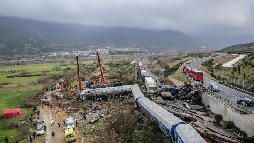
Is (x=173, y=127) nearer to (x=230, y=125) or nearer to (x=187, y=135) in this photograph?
(x=187, y=135)

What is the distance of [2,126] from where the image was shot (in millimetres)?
30953

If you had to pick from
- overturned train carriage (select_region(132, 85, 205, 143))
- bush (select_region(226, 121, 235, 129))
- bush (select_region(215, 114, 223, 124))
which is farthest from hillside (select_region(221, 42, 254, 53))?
overturned train carriage (select_region(132, 85, 205, 143))

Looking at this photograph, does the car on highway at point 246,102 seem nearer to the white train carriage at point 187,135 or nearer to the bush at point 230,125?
the bush at point 230,125

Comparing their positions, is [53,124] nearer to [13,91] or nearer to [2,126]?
[2,126]

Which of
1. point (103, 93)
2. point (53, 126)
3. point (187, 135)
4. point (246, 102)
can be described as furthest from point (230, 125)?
point (53, 126)

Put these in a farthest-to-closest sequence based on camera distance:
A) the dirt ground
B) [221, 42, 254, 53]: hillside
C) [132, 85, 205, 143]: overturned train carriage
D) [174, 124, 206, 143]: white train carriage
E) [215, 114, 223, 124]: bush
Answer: [221, 42, 254, 53]: hillside
[215, 114, 223, 124]: bush
the dirt ground
[132, 85, 205, 143]: overturned train carriage
[174, 124, 206, 143]: white train carriage

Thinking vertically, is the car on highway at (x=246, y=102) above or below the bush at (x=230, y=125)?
above

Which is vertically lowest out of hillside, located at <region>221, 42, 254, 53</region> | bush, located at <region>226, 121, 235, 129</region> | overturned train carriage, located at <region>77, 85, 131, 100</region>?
bush, located at <region>226, 121, 235, 129</region>

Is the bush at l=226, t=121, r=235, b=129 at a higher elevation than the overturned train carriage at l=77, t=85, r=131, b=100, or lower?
lower

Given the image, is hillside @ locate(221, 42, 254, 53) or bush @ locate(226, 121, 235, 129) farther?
hillside @ locate(221, 42, 254, 53)

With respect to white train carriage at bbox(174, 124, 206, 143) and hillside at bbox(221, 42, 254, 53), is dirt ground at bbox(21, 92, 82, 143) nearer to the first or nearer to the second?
white train carriage at bbox(174, 124, 206, 143)

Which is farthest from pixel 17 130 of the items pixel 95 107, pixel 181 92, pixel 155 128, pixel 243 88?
pixel 243 88

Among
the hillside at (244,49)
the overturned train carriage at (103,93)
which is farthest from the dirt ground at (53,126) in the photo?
the hillside at (244,49)

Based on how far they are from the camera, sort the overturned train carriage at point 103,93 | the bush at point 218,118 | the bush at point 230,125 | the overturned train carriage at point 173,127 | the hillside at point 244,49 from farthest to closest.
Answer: the hillside at point 244,49, the overturned train carriage at point 103,93, the bush at point 218,118, the bush at point 230,125, the overturned train carriage at point 173,127
